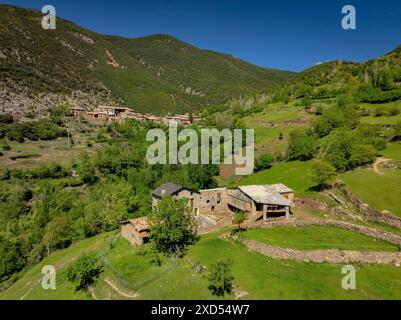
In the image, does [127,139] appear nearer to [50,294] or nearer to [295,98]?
[295,98]

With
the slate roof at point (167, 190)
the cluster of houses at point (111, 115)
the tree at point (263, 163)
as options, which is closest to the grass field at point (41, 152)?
the cluster of houses at point (111, 115)

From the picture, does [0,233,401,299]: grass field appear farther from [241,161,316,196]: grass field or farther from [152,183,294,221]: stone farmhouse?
[241,161,316,196]: grass field

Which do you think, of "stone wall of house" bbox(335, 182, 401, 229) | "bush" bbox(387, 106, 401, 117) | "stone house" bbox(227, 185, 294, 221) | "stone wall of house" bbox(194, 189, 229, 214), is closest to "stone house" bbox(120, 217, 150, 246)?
"stone wall of house" bbox(194, 189, 229, 214)

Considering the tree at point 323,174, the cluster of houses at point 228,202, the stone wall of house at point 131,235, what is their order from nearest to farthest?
the stone wall of house at point 131,235
the cluster of houses at point 228,202
the tree at point 323,174

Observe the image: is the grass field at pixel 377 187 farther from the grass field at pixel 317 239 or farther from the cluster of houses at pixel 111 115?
the cluster of houses at pixel 111 115

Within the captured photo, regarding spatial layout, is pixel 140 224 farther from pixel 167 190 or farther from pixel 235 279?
pixel 235 279

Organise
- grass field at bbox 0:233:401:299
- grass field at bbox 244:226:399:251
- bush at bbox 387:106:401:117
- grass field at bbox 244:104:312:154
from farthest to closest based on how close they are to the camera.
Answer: grass field at bbox 244:104:312:154, bush at bbox 387:106:401:117, grass field at bbox 244:226:399:251, grass field at bbox 0:233:401:299
